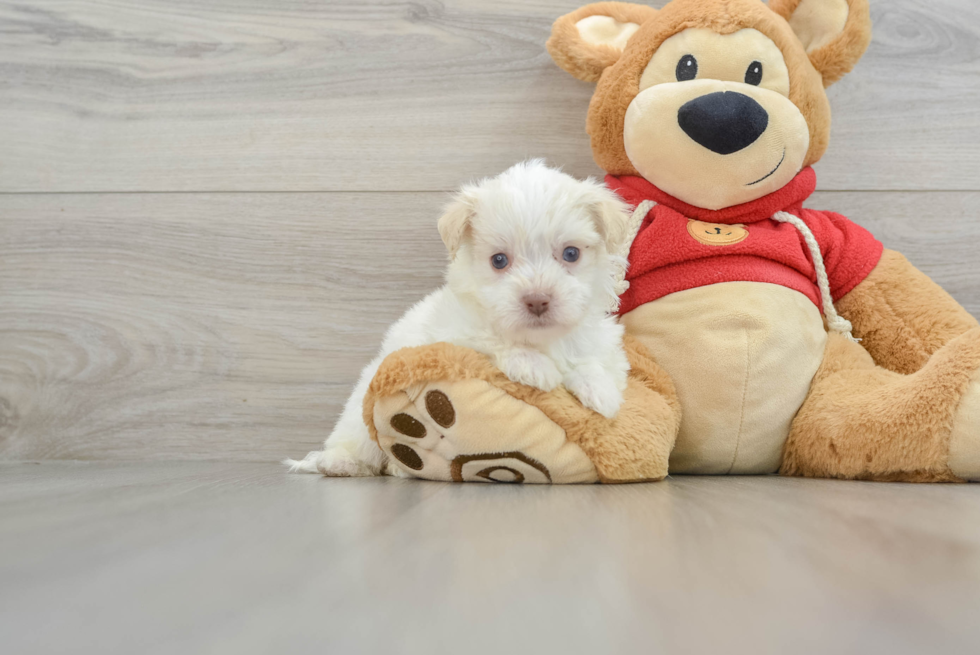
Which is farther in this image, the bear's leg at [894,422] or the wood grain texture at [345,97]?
the wood grain texture at [345,97]

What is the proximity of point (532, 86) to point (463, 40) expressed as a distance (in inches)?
7.0

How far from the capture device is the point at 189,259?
143 centimetres

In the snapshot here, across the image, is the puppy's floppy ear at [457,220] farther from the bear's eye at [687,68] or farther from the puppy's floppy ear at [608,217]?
the bear's eye at [687,68]

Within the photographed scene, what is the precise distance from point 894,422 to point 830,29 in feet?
2.32

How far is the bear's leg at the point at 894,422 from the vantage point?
93 cm

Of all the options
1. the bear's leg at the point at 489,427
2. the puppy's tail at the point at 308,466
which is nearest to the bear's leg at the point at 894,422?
the bear's leg at the point at 489,427

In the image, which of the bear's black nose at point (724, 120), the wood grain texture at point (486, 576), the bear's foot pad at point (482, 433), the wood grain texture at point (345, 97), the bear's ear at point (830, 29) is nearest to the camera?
the wood grain texture at point (486, 576)

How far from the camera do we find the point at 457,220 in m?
0.99

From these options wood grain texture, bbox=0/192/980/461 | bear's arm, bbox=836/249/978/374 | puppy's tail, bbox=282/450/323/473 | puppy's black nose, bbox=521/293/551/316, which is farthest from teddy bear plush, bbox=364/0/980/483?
wood grain texture, bbox=0/192/980/461

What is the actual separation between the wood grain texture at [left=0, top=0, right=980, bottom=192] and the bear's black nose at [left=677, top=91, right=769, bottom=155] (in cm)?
35

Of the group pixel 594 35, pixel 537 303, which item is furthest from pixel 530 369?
pixel 594 35

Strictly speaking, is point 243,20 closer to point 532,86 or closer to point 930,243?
point 532,86

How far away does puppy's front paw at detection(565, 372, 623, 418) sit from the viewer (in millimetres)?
937

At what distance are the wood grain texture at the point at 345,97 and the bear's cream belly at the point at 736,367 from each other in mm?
466
